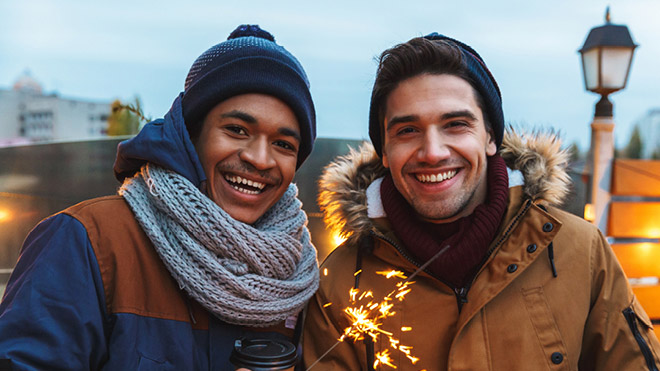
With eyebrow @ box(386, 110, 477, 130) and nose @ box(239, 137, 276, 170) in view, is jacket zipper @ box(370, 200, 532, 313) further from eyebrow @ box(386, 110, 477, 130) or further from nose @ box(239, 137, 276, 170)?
nose @ box(239, 137, 276, 170)

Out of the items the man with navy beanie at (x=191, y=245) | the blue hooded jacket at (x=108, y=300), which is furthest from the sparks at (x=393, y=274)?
the blue hooded jacket at (x=108, y=300)

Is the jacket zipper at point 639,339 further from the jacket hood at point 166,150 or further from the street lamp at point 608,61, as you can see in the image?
the street lamp at point 608,61

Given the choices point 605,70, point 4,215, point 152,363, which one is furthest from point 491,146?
point 4,215

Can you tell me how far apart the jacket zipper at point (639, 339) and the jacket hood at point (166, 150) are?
2047 mm

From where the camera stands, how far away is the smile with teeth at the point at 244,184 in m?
2.08

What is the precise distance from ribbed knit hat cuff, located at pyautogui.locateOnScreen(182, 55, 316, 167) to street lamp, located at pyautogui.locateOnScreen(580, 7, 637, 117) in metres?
4.55

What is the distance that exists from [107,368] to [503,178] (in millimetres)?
2005

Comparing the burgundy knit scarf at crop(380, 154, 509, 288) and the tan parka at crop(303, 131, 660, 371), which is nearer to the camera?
the tan parka at crop(303, 131, 660, 371)

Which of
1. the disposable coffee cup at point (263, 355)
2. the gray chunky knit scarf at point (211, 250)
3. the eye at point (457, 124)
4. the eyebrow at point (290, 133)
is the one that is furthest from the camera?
the eye at point (457, 124)

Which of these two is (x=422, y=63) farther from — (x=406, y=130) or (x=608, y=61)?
(x=608, y=61)

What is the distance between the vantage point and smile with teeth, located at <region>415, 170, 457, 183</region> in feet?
7.56

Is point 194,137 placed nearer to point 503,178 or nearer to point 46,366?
point 46,366

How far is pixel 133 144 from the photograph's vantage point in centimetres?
196

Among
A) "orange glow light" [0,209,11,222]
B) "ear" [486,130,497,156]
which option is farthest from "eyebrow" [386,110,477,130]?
"orange glow light" [0,209,11,222]
